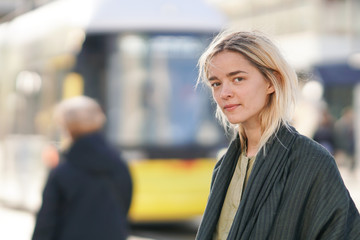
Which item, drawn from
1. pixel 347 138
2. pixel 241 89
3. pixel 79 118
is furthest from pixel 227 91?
pixel 347 138

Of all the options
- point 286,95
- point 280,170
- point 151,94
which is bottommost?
point 280,170

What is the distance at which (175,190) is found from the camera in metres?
12.0

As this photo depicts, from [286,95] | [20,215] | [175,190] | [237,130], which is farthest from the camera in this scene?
[20,215]

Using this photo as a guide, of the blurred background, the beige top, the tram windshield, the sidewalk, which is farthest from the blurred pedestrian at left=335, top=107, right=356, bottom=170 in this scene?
the beige top

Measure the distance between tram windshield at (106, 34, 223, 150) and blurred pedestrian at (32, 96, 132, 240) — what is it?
20.9 feet

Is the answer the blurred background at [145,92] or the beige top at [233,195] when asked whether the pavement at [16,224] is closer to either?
the blurred background at [145,92]

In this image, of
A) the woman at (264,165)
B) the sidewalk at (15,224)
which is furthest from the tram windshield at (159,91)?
the woman at (264,165)

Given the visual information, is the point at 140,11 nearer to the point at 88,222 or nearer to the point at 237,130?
the point at 88,222

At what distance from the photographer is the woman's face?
2812 mm

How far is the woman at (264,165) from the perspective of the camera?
8.57ft

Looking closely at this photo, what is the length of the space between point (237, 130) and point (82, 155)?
8.90 feet

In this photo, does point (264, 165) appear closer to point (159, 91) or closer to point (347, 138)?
point (159, 91)

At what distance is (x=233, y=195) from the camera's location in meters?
2.91

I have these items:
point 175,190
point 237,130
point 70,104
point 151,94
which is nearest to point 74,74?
point 151,94
